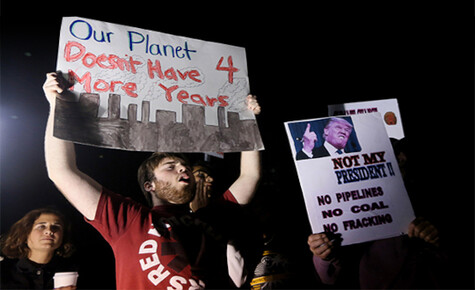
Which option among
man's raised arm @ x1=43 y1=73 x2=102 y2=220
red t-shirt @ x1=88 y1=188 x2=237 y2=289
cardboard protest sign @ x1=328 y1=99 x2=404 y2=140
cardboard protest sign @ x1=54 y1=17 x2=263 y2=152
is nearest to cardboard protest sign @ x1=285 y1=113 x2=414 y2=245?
cardboard protest sign @ x1=328 y1=99 x2=404 y2=140

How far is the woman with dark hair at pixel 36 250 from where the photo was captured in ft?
4.28

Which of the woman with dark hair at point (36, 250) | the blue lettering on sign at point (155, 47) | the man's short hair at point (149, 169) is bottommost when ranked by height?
the woman with dark hair at point (36, 250)

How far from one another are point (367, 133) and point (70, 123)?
1330 mm

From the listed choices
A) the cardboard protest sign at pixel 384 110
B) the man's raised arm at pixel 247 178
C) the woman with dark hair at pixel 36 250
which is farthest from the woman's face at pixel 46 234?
the cardboard protest sign at pixel 384 110

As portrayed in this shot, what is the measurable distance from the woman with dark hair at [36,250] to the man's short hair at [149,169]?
12.9 inches

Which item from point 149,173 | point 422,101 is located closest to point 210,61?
point 149,173

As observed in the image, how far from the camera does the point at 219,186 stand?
1700 millimetres

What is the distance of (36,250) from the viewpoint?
4.42ft

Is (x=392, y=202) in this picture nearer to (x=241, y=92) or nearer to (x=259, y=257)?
(x=259, y=257)

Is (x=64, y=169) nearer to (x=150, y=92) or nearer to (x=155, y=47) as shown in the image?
(x=150, y=92)

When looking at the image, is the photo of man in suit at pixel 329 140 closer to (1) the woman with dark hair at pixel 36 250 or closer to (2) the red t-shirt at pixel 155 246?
(2) the red t-shirt at pixel 155 246

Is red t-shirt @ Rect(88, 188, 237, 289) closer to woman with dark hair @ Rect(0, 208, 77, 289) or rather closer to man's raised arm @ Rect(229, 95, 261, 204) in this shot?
woman with dark hair @ Rect(0, 208, 77, 289)

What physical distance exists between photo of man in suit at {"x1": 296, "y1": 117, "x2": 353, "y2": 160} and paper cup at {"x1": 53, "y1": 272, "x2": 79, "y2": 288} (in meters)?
1.05

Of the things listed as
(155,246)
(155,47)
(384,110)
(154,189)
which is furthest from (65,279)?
(384,110)
